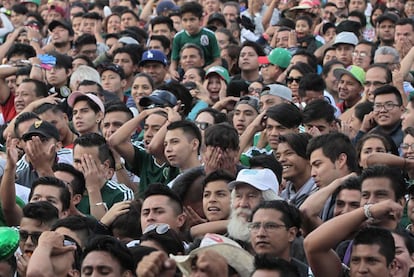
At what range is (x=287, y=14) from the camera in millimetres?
16766

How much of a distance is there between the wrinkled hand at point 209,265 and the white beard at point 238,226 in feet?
4.93

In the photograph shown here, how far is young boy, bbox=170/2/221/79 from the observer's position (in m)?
14.4

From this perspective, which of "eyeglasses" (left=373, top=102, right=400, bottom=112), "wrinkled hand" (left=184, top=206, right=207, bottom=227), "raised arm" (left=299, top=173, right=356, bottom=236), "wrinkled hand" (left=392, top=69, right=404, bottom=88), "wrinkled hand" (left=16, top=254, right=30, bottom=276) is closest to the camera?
"raised arm" (left=299, top=173, right=356, bottom=236)

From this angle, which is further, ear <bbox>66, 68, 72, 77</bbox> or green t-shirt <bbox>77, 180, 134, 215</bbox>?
ear <bbox>66, 68, 72, 77</bbox>

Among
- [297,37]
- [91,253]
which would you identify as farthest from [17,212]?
[297,37]

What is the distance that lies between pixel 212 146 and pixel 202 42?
5.46m

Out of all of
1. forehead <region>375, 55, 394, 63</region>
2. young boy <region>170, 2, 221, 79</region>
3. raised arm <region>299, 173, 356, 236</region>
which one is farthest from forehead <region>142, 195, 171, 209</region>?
young boy <region>170, 2, 221, 79</region>

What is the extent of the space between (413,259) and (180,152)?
2.89m

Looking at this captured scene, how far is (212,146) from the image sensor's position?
9180mm

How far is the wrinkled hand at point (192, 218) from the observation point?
8.38 meters

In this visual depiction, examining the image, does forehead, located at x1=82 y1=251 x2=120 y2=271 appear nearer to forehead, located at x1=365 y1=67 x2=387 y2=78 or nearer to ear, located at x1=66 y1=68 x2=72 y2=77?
forehead, located at x1=365 y1=67 x2=387 y2=78

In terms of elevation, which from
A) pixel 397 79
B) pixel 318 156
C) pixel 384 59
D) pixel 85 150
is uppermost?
pixel 384 59

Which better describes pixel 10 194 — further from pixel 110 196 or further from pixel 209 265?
pixel 209 265

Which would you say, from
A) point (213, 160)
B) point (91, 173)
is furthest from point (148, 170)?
point (213, 160)
